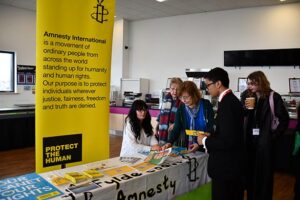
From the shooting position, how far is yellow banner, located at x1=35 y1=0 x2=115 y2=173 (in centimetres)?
190

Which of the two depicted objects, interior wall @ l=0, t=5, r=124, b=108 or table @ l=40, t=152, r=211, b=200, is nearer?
table @ l=40, t=152, r=211, b=200

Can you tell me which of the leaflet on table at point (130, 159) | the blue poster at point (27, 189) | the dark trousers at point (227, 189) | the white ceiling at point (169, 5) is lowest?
the dark trousers at point (227, 189)

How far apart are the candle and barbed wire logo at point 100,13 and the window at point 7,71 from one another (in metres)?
5.68

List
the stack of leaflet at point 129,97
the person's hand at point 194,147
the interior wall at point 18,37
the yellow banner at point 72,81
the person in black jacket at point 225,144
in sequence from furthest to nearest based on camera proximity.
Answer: the stack of leaflet at point 129,97
the interior wall at point 18,37
the person's hand at point 194,147
the yellow banner at point 72,81
the person in black jacket at point 225,144

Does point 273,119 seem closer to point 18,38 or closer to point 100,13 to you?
point 100,13

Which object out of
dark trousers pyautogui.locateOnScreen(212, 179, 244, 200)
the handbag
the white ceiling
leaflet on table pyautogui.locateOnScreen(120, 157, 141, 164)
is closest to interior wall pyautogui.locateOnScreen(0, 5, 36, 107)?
the white ceiling

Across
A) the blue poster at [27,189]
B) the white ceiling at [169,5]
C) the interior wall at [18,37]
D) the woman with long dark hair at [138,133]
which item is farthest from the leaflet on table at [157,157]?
the interior wall at [18,37]

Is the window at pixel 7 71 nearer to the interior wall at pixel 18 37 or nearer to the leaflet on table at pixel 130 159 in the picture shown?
the interior wall at pixel 18 37

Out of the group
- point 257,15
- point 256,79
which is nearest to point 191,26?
point 257,15

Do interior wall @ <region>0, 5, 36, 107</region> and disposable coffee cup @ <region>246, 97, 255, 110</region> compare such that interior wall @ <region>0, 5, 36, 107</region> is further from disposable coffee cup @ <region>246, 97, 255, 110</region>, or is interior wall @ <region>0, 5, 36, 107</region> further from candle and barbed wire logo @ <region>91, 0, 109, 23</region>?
disposable coffee cup @ <region>246, 97, 255, 110</region>

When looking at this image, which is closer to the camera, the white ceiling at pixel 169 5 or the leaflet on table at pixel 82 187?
the leaflet on table at pixel 82 187

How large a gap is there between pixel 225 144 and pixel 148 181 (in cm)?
56

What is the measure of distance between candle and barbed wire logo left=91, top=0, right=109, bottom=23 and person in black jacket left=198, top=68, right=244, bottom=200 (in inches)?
37.5

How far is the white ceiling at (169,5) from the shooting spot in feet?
20.3
